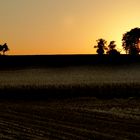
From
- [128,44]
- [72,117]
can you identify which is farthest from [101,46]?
[72,117]

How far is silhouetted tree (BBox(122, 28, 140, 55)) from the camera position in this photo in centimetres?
13925

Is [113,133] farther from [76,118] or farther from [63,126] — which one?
[76,118]

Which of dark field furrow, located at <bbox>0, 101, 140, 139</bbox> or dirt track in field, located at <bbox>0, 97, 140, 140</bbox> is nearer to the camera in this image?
dirt track in field, located at <bbox>0, 97, 140, 140</bbox>

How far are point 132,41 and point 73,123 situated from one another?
12193 centimetres

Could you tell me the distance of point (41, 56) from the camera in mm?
96750

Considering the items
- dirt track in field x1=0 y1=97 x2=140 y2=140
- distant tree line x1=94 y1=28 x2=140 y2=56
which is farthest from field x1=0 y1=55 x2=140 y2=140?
distant tree line x1=94 y1=28 x2=140 y2=56

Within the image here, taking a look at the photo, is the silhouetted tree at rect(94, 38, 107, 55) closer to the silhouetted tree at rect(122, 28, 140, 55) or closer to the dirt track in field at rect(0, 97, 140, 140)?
the silhouetted tree at rect(122, 28, 140, 55)

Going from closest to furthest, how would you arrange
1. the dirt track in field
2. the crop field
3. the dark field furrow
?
the dirt track in field
the dark field furrow
the crop field

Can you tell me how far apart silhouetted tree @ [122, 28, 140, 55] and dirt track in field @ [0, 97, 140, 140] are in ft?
359

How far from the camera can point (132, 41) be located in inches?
5635

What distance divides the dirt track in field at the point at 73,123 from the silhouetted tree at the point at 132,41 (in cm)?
10955

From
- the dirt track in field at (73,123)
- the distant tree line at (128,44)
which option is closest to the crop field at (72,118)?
the dirt track in field at (73,123)

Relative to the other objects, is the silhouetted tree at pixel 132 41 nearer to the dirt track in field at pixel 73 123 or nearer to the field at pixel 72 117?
the field at pixel 72 117

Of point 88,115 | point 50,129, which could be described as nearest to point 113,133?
point 50,129
